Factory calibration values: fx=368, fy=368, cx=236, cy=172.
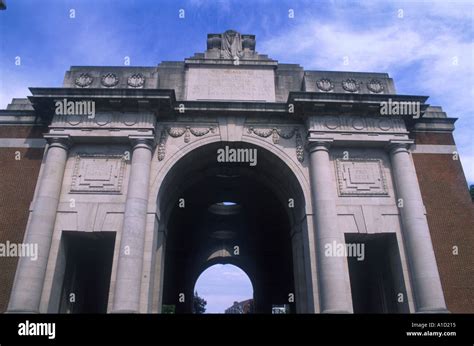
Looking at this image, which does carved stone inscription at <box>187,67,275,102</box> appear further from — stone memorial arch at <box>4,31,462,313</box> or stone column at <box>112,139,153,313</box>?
stone column at <box>112,139,153,313</box>

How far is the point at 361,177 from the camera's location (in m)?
19.8

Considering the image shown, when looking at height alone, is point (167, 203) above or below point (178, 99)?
below

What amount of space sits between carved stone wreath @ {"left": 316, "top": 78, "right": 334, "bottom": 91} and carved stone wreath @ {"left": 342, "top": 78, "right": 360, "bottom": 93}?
30.7 inches

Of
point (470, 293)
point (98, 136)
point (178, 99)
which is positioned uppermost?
point (178, 99)

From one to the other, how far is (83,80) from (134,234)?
9.86 m

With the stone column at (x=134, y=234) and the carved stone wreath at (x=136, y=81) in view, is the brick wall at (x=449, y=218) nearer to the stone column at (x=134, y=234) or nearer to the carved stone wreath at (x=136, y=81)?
the stone column at (x=134, y=234)

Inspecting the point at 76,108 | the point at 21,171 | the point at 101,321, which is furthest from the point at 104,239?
the point at 101,321

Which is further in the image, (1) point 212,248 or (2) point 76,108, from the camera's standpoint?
(1) point 212,248

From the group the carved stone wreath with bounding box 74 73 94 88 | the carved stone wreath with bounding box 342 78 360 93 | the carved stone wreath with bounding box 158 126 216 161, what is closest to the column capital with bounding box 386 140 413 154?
the carved stone wreath with bounding box 342 78 360 93

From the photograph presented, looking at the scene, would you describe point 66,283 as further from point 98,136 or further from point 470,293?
point 470,293

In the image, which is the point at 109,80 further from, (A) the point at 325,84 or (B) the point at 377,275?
(B) the point at 377,275

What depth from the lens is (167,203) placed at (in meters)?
22.0

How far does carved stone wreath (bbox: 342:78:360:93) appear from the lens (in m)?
21.5

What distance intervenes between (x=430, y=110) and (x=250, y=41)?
11962 mm
